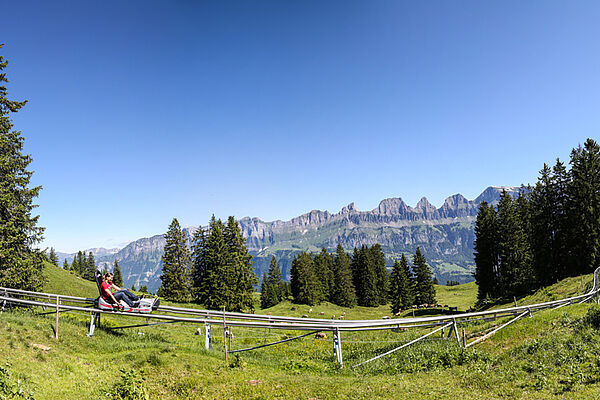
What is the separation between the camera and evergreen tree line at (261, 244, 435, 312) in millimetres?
70688

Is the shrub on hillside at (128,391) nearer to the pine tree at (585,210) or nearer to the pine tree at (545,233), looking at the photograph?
Result: the pine tree at (585,210)

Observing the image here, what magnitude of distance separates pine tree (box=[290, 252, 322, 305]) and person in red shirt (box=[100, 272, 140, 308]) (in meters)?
66.5

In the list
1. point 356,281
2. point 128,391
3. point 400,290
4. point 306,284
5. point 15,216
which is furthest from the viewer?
point 356,281

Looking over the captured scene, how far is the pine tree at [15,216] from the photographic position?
25.3 metres

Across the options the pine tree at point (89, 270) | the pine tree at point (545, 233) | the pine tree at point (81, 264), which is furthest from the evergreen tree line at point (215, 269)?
the pine tree at point (81, 264)

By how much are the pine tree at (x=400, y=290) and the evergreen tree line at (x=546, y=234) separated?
13.6m

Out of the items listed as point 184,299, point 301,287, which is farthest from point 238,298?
point 301,287

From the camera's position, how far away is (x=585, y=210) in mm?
47000

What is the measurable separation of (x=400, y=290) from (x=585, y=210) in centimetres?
3497

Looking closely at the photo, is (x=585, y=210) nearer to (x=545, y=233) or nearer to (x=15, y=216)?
(x=545, y=233)

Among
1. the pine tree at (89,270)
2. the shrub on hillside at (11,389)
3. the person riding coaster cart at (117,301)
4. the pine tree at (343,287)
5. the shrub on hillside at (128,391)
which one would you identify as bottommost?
the pine tree at (343,287)

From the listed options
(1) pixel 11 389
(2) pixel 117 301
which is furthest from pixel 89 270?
(1) pixel 11 389

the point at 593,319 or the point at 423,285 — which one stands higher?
the point at 593,319

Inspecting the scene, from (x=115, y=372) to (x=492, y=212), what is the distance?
6648 cm
